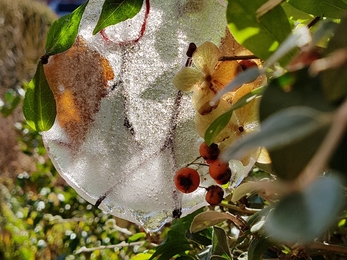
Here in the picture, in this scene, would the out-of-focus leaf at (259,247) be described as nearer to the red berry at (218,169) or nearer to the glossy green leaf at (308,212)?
the red berry at (218,169)

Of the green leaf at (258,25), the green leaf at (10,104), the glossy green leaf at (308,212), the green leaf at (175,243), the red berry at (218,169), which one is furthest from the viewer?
the green leaf at (10,104)

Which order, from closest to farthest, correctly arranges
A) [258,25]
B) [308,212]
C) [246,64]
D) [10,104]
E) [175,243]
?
1. [308,212]
2. [258,25]
3. [246,64]
4. [175,243]
5. [10,104]

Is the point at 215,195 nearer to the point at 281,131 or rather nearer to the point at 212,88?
the point at 212,88

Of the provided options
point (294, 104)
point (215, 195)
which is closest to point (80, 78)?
point (215, 195)

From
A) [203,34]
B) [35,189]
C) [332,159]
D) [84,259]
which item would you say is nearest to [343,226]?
[203,34]

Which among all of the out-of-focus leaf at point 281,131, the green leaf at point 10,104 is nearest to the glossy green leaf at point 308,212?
the out-of-focus leaf at point 281,131

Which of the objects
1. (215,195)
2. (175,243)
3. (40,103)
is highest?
(40,103)

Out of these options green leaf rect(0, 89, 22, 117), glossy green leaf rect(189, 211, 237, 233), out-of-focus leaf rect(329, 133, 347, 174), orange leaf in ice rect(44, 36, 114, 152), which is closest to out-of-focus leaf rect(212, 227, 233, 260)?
glossy green leaf rect(189, 211, 237, 233)
